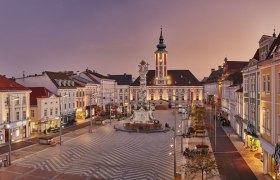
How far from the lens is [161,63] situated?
132625 millimetres

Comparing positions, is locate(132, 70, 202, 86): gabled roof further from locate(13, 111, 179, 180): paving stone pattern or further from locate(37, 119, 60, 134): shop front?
locate(13, 111, 179, 180): paving stone pattern

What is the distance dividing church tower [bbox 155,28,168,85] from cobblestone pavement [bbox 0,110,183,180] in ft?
273

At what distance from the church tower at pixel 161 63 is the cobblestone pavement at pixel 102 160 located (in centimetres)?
8335

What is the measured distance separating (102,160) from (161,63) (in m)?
99.5

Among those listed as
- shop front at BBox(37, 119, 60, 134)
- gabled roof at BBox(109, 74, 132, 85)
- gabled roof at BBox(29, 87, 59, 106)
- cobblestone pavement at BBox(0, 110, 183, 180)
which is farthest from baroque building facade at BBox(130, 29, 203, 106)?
cobblestone pavement at BBox(0, 110, 183, 180)

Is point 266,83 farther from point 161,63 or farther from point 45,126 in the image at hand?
point 161,63

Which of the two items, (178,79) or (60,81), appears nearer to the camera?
(60,81)

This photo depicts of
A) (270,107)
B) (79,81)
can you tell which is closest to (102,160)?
(270,107)

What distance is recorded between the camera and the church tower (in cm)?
13200

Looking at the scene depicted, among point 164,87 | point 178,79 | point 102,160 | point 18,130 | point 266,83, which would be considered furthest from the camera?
point 178,79

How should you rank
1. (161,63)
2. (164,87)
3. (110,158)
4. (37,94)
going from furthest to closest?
(164,87) < (161,63) < (37,94) < (110,158)

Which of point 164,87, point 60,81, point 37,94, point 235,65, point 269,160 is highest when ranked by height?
point 235,65

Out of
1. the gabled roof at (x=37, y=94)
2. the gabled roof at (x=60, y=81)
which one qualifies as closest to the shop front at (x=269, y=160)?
the gabled roof at (x=37, y=94)

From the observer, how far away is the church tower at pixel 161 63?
5197 inches
